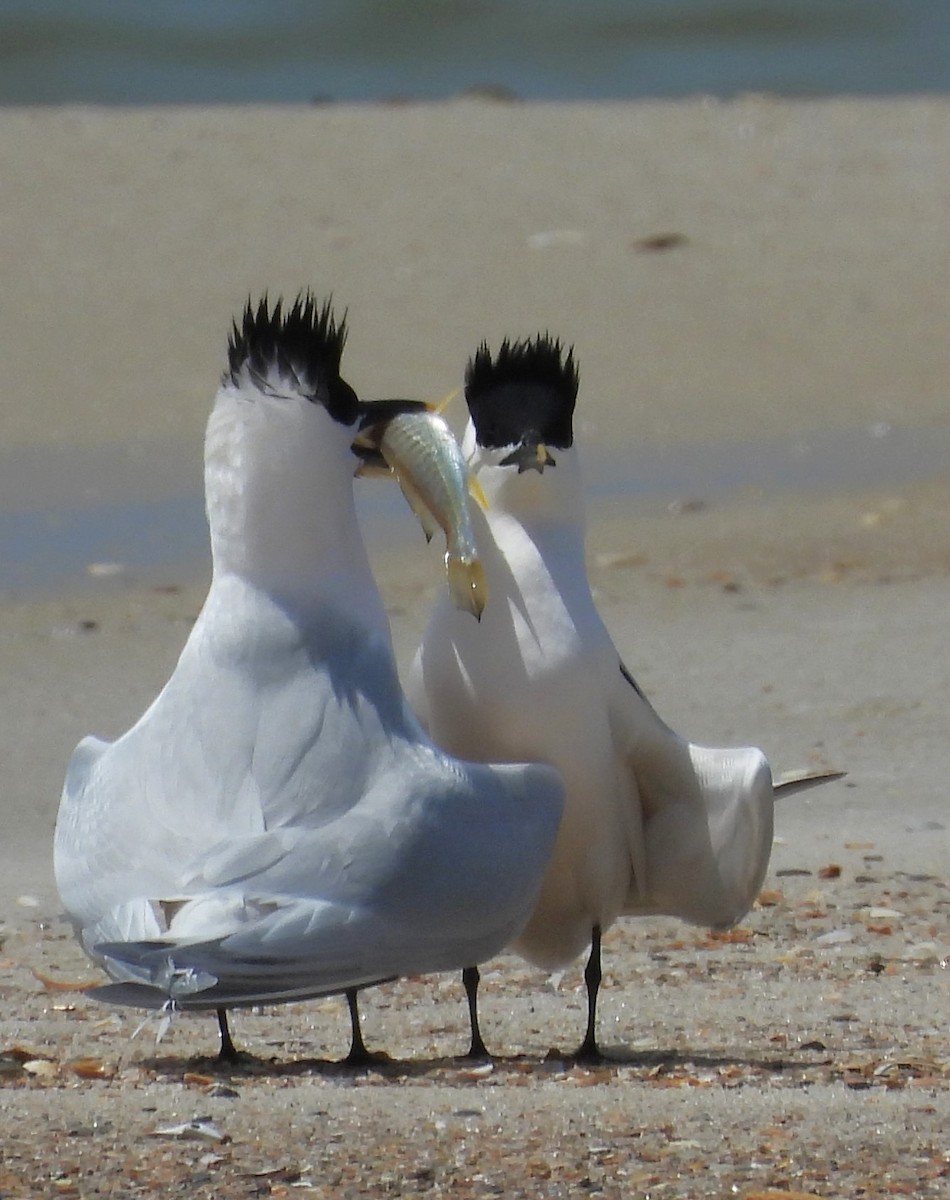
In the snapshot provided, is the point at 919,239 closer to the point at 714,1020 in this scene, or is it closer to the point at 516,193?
the point at 516,193

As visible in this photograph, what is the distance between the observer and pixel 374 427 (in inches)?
163

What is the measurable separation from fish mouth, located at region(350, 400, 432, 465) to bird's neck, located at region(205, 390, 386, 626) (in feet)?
0.24

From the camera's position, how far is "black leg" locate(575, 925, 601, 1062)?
4109mm

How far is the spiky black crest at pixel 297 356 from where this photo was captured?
397 centimetres

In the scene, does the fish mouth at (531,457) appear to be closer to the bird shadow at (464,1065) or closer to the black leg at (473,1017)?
the black leg at (473,1017)

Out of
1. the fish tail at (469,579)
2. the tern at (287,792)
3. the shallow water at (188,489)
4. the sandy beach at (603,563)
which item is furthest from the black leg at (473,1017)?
the shallow water at (188,489)

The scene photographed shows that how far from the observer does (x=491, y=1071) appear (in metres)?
3.96

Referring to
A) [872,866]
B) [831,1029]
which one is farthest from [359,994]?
[872,866]

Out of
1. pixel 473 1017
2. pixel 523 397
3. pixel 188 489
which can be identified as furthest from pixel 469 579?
pixel 188 489

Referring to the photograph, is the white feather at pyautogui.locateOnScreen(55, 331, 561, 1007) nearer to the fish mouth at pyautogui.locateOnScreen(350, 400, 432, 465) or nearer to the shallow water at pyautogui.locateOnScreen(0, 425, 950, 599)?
the fish mouth at pyautogui.locateOnScreen(350, 400, 432, 465)

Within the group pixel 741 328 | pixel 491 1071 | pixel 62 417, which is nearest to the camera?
pixel 491 1071

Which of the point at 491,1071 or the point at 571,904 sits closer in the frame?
the point at 491,1071

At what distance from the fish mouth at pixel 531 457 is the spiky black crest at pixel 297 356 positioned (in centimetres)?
38

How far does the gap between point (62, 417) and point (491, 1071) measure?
8.05 meters
